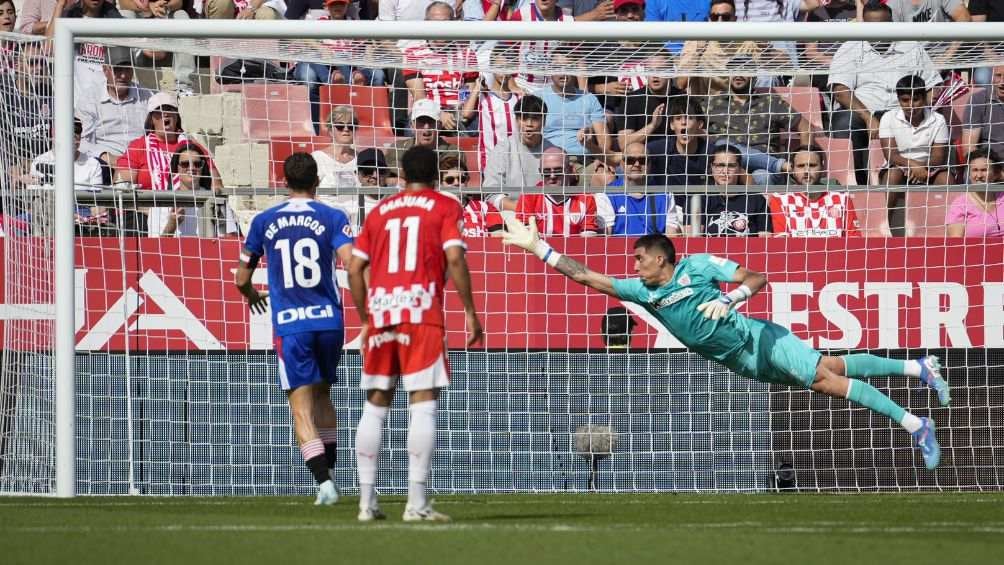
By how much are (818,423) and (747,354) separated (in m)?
1.93

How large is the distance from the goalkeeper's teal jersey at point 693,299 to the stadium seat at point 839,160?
285 cm

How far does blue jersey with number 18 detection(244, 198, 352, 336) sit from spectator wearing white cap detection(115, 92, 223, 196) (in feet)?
11.7

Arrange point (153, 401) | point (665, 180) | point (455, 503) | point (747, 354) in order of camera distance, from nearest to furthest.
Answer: point (455, 503), point (747, 354), point (153, 401), point (665, 180)

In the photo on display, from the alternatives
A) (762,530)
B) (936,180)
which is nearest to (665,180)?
(936,180)

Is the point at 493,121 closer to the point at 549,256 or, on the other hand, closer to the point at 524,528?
the point at 549,256

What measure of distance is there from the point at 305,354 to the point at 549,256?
1923mm

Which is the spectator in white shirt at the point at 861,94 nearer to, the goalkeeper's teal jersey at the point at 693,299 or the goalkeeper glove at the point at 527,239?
the goalkeeper's teal jersey at the point at 693,299

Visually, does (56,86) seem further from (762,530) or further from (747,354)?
(762,530)

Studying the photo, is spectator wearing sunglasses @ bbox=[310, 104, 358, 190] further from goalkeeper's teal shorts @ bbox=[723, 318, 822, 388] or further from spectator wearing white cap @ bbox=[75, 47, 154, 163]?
goalkeeper's teal shorts @ bbox=[723, 318, 822, 388]

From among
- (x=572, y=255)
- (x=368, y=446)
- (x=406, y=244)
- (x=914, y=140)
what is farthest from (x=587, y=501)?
(x=914, y=140)

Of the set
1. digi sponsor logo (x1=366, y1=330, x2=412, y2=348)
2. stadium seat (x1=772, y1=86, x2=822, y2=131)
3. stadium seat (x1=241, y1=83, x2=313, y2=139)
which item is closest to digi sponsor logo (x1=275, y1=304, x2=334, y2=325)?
digi sponsor logo (x1=366, y1=330, x2=412, y2=348)

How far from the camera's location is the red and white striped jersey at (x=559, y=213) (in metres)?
12.6

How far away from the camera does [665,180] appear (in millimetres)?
12906

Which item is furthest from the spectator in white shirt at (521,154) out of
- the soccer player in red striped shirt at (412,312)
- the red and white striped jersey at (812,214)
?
the soccer player in red striped shirt at (412,312)
